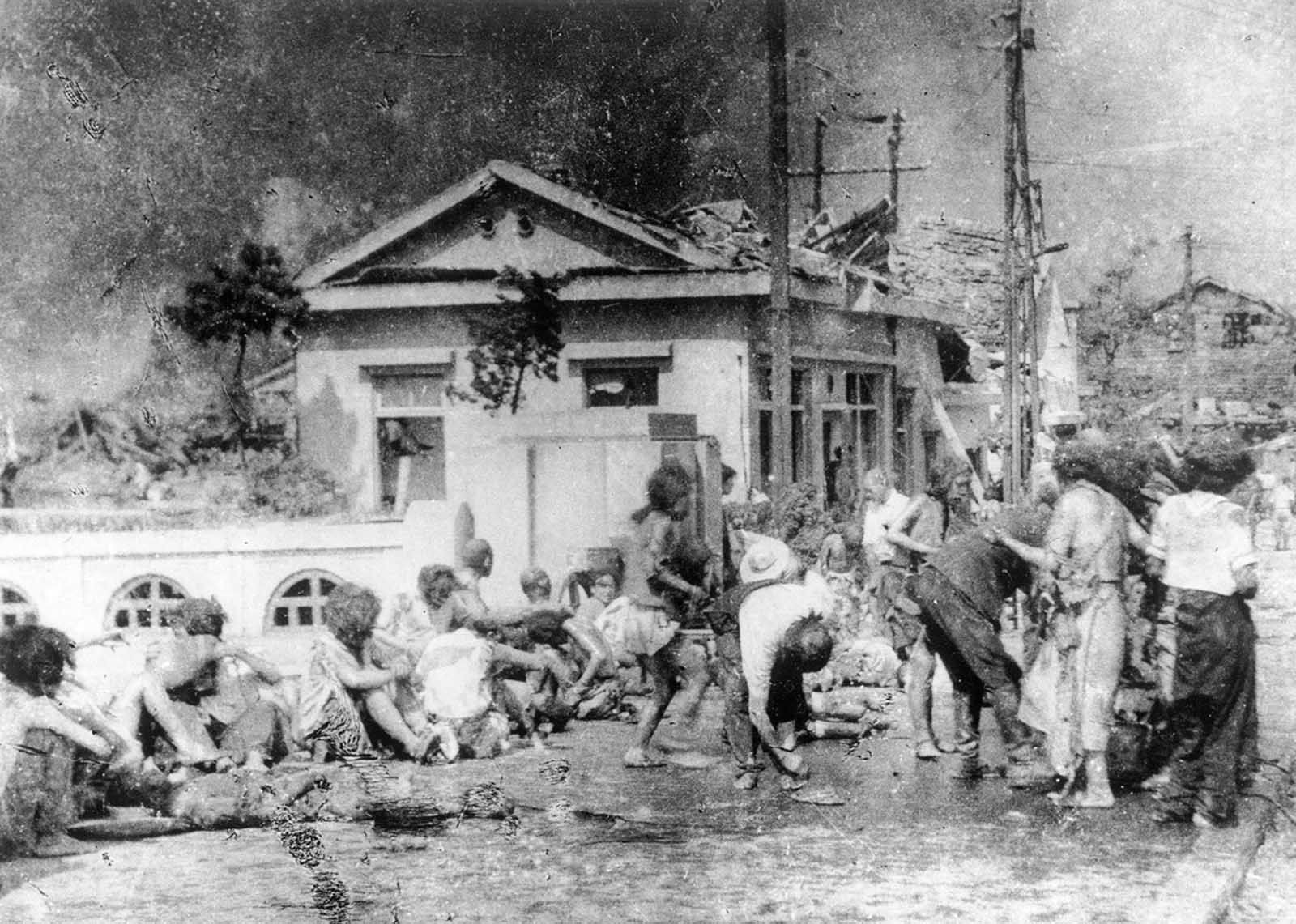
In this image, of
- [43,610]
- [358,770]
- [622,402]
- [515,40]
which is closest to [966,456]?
[622,402]

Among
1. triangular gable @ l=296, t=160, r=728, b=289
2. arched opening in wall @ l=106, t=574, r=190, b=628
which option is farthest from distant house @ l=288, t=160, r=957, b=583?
arched opening in wall @ l=106, t=574, r=190, b=628

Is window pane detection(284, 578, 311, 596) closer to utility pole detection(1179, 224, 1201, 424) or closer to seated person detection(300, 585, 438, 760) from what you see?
seated person detection(300, 585, 438, 760)

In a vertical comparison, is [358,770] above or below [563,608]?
below

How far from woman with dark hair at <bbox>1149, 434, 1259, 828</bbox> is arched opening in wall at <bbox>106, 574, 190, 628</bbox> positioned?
4280 mm

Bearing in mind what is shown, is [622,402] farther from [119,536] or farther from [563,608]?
[119,536]

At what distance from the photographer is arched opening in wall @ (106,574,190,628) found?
5031 mm

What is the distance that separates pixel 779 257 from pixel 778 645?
5.85 feet

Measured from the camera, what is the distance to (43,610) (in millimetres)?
4945

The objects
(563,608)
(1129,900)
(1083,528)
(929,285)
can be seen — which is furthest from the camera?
(929,285)

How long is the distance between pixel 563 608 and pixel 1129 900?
2668mm

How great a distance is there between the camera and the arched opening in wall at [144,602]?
5031mm

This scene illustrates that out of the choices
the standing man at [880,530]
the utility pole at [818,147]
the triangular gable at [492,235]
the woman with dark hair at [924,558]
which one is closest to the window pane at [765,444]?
the standing man at [880,530]

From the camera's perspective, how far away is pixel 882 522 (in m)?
5.54

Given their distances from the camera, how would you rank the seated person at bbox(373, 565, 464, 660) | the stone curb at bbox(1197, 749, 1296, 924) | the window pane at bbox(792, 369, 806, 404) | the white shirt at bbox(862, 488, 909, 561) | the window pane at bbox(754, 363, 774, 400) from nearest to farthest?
1. the stone curb at bbox(1197, 749, 1296, 924)
2. the seated person at bbox(373, 565, 464, 660)
3. the window pane at bbox(754, 363, 774, 400)
4. the window pane at bbox(792, 369, 806, 404)
5. the white shirt at bbox(862, 488, 909, 561)
